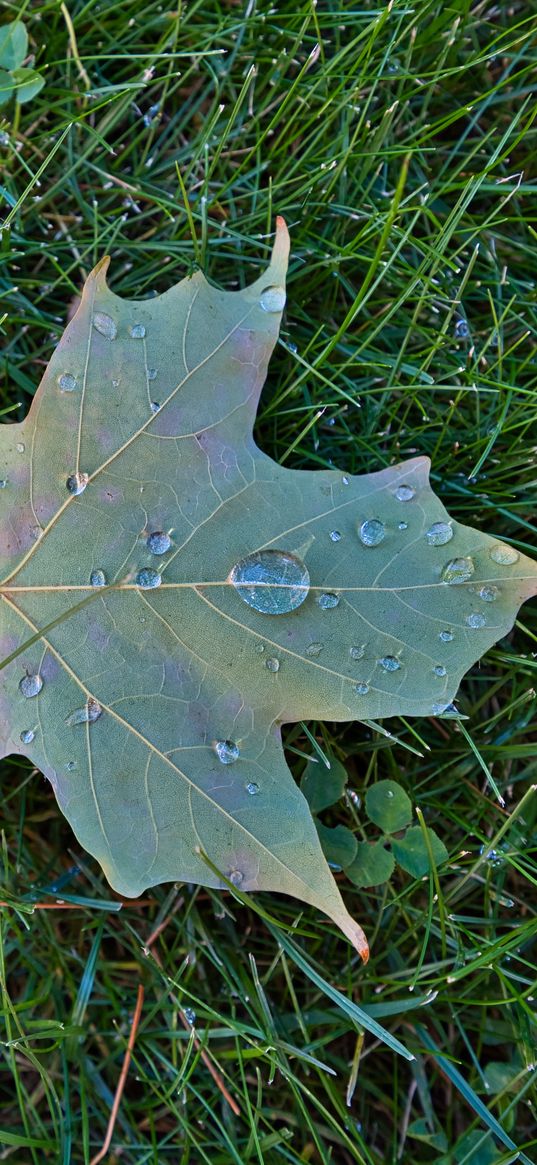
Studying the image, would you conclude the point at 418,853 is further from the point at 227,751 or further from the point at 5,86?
the point at 5,86

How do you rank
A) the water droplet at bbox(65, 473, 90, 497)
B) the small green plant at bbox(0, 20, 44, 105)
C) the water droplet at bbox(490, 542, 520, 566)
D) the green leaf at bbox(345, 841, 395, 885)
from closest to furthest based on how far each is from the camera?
1. the water droplet at bbox(490, 542, 520, 566)
2. the water droplet at bbox(65, 473, 90, 497)
3. the green leaf at bbox(345, 841, 395, 885)
4. the small green plant at bbox(0, 20, 44, 105)

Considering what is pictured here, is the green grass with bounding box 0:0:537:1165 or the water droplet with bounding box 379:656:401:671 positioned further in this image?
the green grass with bounding box 0:0:537:1165

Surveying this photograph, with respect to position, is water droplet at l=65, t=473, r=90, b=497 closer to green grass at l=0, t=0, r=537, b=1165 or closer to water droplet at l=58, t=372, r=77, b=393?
water droplet at l=58, t=372, r=77, b=393

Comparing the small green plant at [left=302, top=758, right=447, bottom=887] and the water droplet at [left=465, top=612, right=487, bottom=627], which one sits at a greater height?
the water droplet at [left=465, top=612, right=487, bottom=627]

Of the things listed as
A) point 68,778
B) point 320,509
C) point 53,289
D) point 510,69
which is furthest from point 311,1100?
point 510,69

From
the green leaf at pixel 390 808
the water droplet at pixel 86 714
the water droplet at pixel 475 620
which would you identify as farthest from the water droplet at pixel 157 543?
the green leaf at pixel 390 808

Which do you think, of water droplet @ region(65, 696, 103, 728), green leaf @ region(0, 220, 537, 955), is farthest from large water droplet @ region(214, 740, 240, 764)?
water droplet @ region(65, 696, 103, 728)
